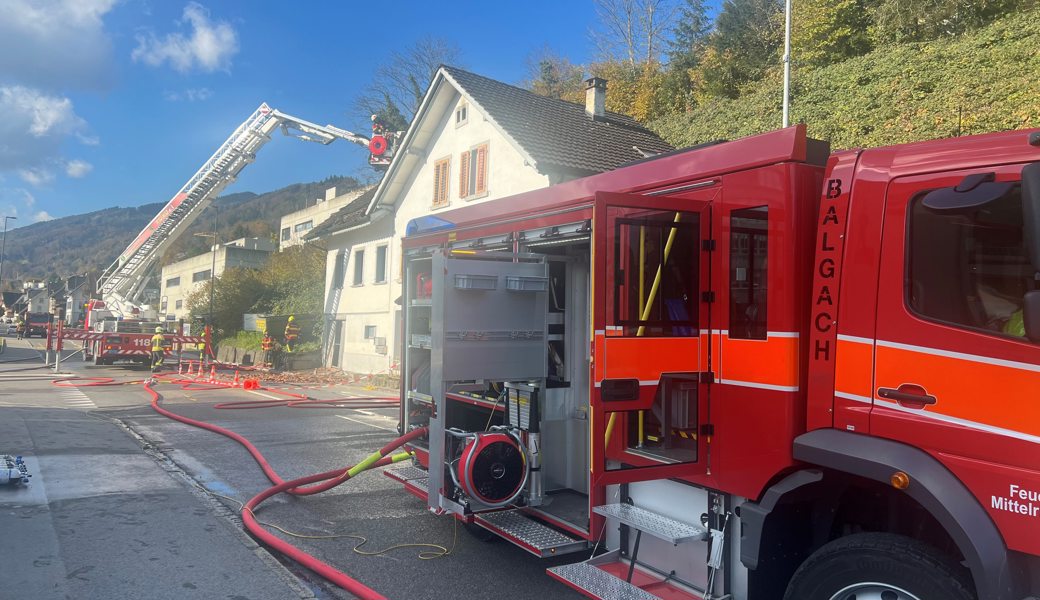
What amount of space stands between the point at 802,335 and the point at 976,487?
3.34ft

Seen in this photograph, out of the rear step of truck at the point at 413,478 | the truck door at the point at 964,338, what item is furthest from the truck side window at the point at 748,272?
the rear step of truck at the point at 413,478

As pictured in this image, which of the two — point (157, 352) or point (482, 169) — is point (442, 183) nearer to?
point (482, 169)

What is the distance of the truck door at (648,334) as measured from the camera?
12.5ft

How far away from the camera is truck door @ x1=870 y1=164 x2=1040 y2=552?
2.66 metres

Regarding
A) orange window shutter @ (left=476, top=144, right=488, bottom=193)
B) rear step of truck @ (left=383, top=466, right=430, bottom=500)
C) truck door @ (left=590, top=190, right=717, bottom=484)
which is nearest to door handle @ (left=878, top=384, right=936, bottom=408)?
truck door @ (left=590, top=190, right=717, bottom=484)

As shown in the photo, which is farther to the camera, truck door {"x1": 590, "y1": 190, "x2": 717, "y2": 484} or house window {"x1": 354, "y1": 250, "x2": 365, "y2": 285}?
house window {"x1": 354, "y1": 250, "x2": 365, "y2": 285}

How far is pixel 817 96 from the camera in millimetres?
19234

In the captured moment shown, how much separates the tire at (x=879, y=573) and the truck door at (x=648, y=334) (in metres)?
0.84

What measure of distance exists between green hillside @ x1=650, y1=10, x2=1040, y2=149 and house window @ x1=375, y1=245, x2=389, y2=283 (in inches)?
486

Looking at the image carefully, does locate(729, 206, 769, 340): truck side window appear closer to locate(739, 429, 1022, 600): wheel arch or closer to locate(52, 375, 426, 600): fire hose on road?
locate(739, 429, 1022, 600): wheel arch

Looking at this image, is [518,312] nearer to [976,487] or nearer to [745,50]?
[976,487]

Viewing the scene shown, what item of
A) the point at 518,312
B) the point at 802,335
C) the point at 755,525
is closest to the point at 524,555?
the point at 518,312

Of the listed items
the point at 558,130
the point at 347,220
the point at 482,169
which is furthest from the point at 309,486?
the point at 347,220

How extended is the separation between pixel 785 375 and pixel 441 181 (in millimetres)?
17963
